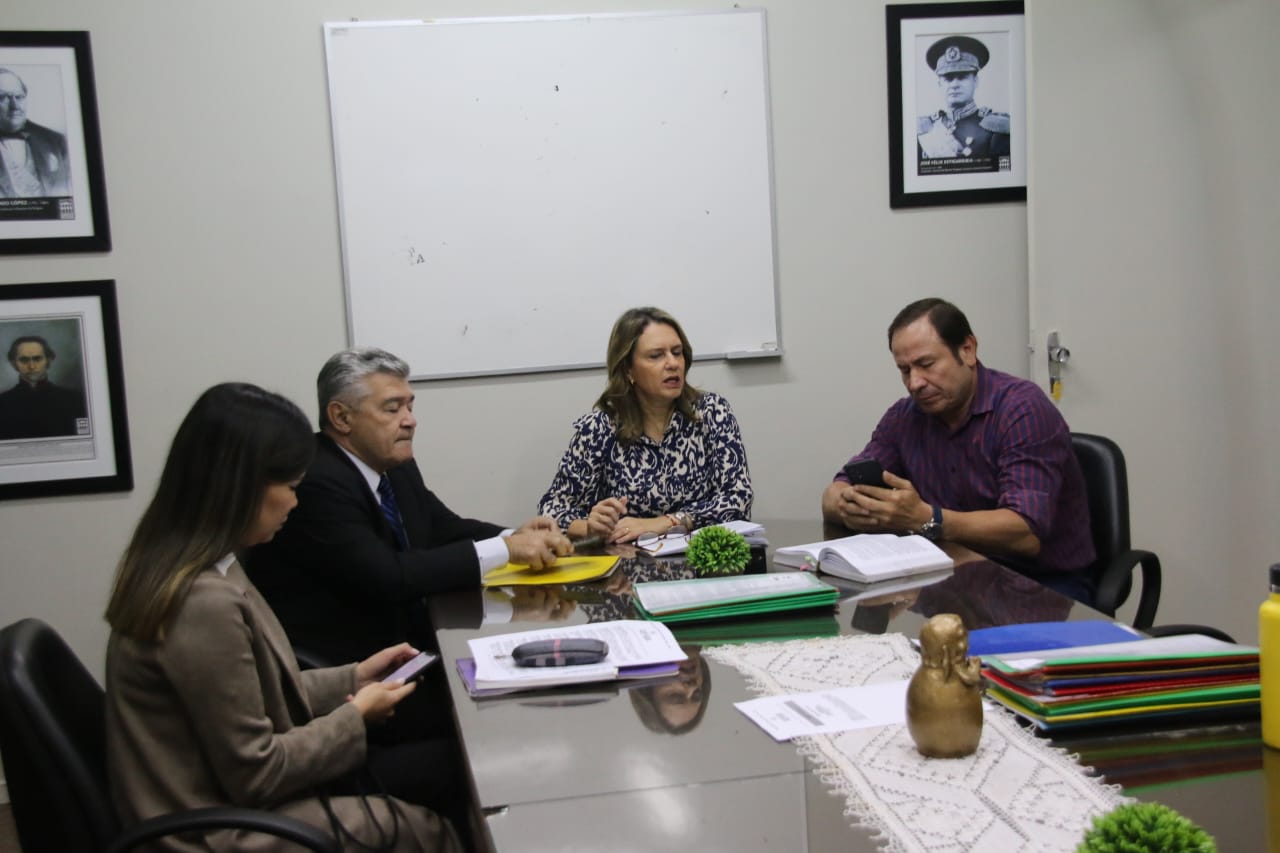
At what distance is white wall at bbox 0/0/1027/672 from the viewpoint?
3.29 meters

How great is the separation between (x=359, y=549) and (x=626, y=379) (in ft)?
3.70

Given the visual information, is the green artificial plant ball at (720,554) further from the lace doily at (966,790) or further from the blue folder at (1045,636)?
the lace doily at (966,790)

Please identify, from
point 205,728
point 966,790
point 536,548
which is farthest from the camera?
point 536,548

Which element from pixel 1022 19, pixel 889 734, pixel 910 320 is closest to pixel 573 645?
pixel 889 734

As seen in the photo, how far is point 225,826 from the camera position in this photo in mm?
1379

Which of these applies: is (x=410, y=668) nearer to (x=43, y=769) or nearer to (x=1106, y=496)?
(x=43, y=769)

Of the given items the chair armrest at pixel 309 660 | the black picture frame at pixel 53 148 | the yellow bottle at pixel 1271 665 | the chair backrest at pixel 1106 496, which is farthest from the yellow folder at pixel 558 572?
the black picture frame at pixel 53 148

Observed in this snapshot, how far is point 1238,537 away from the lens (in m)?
3.57

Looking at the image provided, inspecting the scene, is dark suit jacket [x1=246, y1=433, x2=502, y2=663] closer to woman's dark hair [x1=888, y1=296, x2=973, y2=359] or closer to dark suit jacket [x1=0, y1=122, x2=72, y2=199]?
woman's dark hair [x1=888, y1=296, x2=973, y2=359]

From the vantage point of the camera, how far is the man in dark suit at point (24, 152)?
3.21m

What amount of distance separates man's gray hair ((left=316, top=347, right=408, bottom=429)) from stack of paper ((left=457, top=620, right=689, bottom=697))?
770 millimetres

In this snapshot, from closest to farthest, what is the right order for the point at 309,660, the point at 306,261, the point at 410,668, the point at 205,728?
the point at 205,728 → the point at 410,668 → the point at 309,660 → the point at 306,261

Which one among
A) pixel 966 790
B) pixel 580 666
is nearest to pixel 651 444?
pixel 580 666

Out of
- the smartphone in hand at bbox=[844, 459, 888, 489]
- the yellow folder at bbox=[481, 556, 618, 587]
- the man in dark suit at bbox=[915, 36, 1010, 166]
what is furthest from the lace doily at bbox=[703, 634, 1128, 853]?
the man in dark suit at bbox=[915, 36, 1010, 166]
